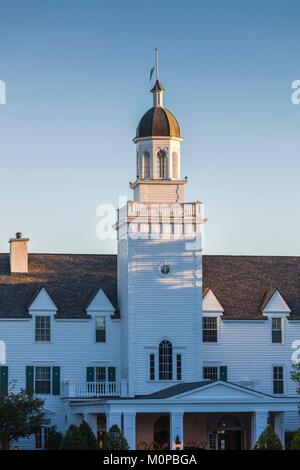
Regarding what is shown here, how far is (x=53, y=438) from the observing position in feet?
342

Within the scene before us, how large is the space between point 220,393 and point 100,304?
11.7 meters

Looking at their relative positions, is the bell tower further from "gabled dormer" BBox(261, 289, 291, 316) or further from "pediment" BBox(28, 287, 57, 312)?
"gabled dormer" BBox(261, 289, 291, 316)

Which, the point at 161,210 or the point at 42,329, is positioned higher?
the point at 161,210

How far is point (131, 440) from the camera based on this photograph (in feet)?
323

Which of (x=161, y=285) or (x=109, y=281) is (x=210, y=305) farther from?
(x=109, y=281)

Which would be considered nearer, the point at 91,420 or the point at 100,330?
the point at 91,420

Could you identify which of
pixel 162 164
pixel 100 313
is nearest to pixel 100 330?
pixel 100 313

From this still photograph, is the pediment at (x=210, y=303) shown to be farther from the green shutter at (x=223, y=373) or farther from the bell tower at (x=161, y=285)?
the green shutter at (x=223, y=373)

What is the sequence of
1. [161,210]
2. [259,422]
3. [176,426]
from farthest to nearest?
[161,210]
[259,422]
[176,426]

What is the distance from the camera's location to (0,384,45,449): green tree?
99.8 meters

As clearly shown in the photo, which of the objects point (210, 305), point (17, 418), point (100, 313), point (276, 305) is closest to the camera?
point (17, 418)

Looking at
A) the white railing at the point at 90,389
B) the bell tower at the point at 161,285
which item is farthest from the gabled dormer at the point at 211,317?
the white railing at the point at 90,389
